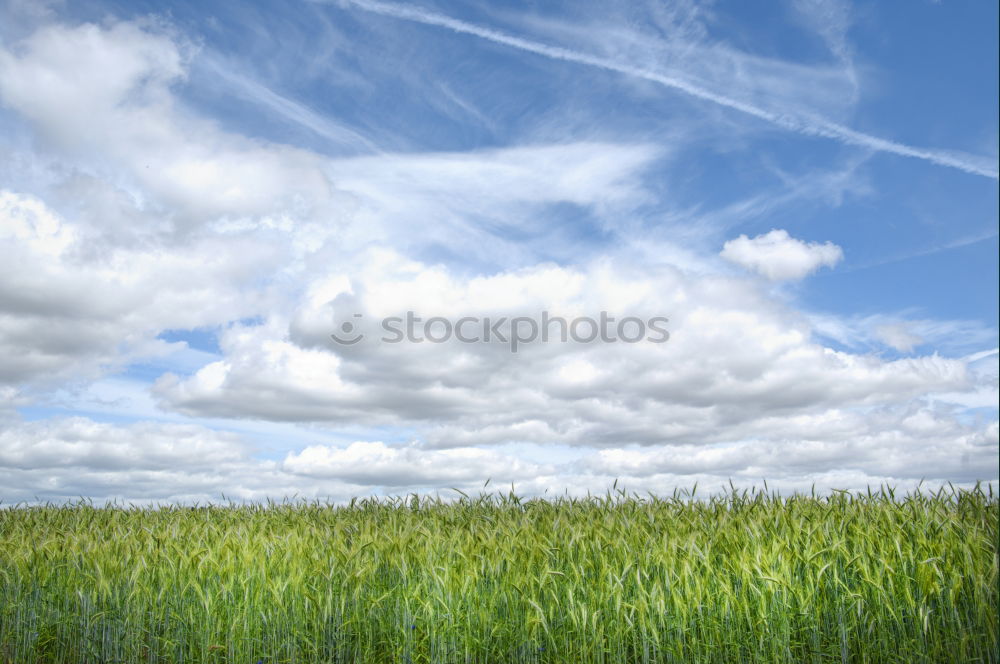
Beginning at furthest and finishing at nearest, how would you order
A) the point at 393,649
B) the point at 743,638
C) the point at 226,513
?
the point at 226,513
the point at 393,649
the point at 743,638

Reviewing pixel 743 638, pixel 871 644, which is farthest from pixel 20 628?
pixel 871 644

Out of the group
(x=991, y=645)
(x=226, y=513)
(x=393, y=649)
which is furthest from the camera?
(x=226, y=513)

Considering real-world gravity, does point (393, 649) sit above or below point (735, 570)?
below

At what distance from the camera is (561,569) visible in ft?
19.7

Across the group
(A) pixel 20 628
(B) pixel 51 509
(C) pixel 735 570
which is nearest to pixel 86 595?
(A) pixel 20 628

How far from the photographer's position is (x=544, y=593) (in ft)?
18.7

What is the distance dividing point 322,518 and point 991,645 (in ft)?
22.4

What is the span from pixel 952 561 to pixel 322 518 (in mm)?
6586

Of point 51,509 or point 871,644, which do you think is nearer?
point 871,644

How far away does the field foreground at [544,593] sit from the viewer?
5395mm

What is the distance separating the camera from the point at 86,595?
661 centimetres

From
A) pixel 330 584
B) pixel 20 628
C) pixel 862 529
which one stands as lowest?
pixel 20 628

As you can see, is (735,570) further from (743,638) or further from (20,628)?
(20,628)

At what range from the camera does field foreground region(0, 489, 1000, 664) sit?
5395 millimetres
